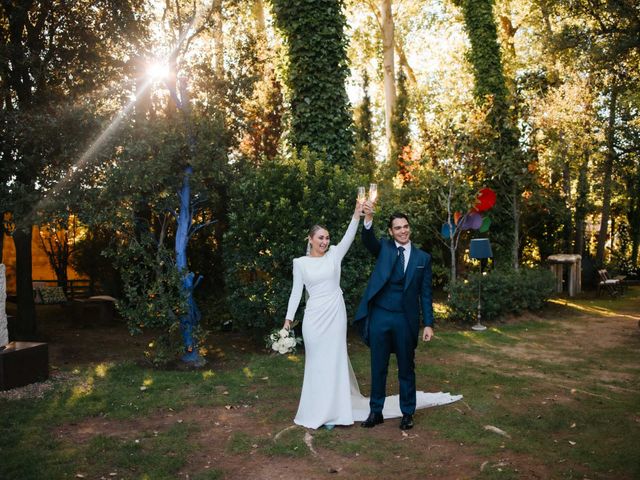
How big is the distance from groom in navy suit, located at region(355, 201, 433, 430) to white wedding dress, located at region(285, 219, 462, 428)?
304 millimetres

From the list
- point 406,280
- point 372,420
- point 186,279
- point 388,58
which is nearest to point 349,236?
point 406,280

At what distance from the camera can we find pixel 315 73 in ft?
37.0

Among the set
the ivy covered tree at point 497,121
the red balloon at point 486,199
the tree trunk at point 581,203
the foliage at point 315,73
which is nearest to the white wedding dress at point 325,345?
the foliage at point 315,73

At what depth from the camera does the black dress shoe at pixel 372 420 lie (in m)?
6.04

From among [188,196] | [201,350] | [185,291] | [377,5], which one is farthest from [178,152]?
[377,5]

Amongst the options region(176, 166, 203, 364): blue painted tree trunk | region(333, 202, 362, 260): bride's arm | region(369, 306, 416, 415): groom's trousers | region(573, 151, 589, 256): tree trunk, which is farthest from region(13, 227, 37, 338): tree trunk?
region(573, 151, 589, 256): tree trunk

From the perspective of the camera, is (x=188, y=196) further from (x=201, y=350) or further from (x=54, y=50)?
(x=54, y=50)

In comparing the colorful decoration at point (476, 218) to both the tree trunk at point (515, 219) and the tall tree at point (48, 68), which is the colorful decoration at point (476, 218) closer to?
the tree trunk at point (515, 219)

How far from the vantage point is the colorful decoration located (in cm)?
1509

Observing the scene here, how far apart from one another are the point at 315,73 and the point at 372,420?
734 centimetres

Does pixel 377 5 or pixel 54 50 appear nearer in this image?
pixel 54 50

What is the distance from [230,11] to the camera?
34.1 feet

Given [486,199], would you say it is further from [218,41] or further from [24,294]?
[24,294]

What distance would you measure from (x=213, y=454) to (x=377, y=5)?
24963 millimetres
